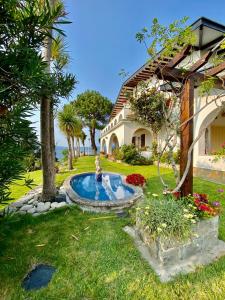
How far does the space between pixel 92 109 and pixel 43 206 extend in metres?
34.0

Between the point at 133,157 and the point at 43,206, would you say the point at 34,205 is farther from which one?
the point at 133,157

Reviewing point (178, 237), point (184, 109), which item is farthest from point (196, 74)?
point (178, 237)

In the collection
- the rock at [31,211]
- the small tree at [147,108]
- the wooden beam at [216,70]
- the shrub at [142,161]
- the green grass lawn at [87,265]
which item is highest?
the small tree at [147,108]

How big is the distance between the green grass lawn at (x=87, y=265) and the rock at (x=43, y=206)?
0.77 meters

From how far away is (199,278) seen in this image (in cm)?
347

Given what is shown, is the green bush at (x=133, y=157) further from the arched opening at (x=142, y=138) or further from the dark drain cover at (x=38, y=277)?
the dark drain cover at (x=38, y=277)

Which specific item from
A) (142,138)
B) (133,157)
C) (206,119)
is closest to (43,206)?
(206,119)

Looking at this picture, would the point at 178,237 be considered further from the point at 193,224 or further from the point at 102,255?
the point at 102,255

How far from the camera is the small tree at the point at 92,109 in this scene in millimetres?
39281

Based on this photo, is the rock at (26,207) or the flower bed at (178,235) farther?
the rock at (26,207)

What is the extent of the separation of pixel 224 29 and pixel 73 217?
14.5m

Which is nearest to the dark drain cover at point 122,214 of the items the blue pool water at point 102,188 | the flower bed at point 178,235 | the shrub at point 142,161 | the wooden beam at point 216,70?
the blue pool water at point 102,188

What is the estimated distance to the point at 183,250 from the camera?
3.93 m

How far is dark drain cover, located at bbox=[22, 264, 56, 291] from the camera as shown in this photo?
3500 millimetres
